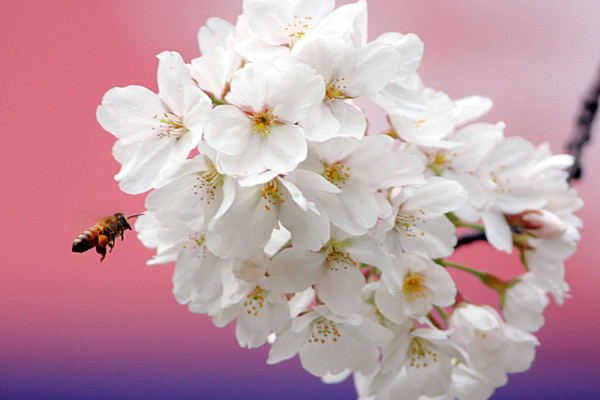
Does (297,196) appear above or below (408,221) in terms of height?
above

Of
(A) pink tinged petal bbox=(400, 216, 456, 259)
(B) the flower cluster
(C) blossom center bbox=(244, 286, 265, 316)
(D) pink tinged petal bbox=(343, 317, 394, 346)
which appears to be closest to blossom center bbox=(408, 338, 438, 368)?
(B) the flower cluster

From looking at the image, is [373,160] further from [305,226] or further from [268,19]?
[268,19]

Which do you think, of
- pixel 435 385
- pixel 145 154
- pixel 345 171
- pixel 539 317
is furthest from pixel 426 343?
pixel 145 154

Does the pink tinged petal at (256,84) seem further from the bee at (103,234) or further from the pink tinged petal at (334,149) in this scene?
the bee at (103,234)

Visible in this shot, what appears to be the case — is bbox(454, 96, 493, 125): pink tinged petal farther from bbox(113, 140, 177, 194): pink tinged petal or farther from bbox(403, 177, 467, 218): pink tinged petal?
bbox(113, 140, 177, 194): pink tinged petal

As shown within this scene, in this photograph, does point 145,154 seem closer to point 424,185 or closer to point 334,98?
point 334,98

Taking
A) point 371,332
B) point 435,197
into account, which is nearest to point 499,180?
point 435,197

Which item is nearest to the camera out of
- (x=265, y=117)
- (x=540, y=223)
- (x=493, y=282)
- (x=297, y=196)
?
(x=297, y=196)

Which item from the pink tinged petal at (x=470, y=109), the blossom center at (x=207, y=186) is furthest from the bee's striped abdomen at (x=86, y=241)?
the pink tinged petal at (x=470, y=109)
